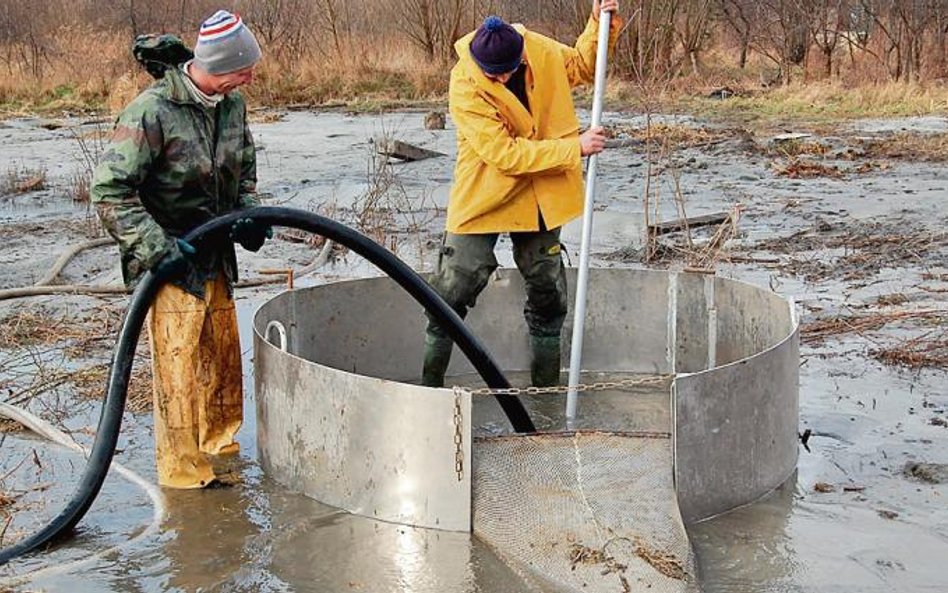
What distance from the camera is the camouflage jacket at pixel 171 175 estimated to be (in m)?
4.69

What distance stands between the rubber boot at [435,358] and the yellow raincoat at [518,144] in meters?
0.53

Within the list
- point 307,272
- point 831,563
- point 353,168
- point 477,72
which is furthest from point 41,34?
point 831,563

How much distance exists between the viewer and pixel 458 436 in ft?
14.5

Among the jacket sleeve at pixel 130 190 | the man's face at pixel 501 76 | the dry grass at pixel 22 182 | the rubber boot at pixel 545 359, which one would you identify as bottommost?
the rubber boot at pixel 545 359

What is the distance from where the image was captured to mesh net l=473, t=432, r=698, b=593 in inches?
166

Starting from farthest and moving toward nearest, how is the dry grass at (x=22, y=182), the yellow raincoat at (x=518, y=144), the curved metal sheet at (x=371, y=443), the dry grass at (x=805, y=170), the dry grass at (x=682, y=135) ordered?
1. the dry grass at (x=682, y=135)
2. the dry grass at (x=22, y=182)
3. the dry grass at (x=805, y=170)
4. the yellow raincoat at (x=518, y=144)
5. the curved metal sheet at (x=371, y=443)

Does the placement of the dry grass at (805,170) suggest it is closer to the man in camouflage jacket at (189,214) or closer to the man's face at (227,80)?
the man in camouflage jacket at (189,214)

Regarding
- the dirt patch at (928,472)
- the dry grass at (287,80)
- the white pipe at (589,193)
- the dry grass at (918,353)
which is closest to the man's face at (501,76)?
the white pipe at (589,193)

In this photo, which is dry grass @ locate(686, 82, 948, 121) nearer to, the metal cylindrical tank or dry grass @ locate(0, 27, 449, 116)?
dry grass @ locate(0, 27, 449, 116)

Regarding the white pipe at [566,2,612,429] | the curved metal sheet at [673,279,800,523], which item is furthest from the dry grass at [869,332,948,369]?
the white pipe at [566,2,612,429]

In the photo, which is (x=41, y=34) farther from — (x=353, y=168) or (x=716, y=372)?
(x=716, y=372)

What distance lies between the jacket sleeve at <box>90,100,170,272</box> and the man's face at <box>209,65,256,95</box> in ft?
0.83

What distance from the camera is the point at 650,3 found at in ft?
72.0

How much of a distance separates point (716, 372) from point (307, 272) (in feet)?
15.5
